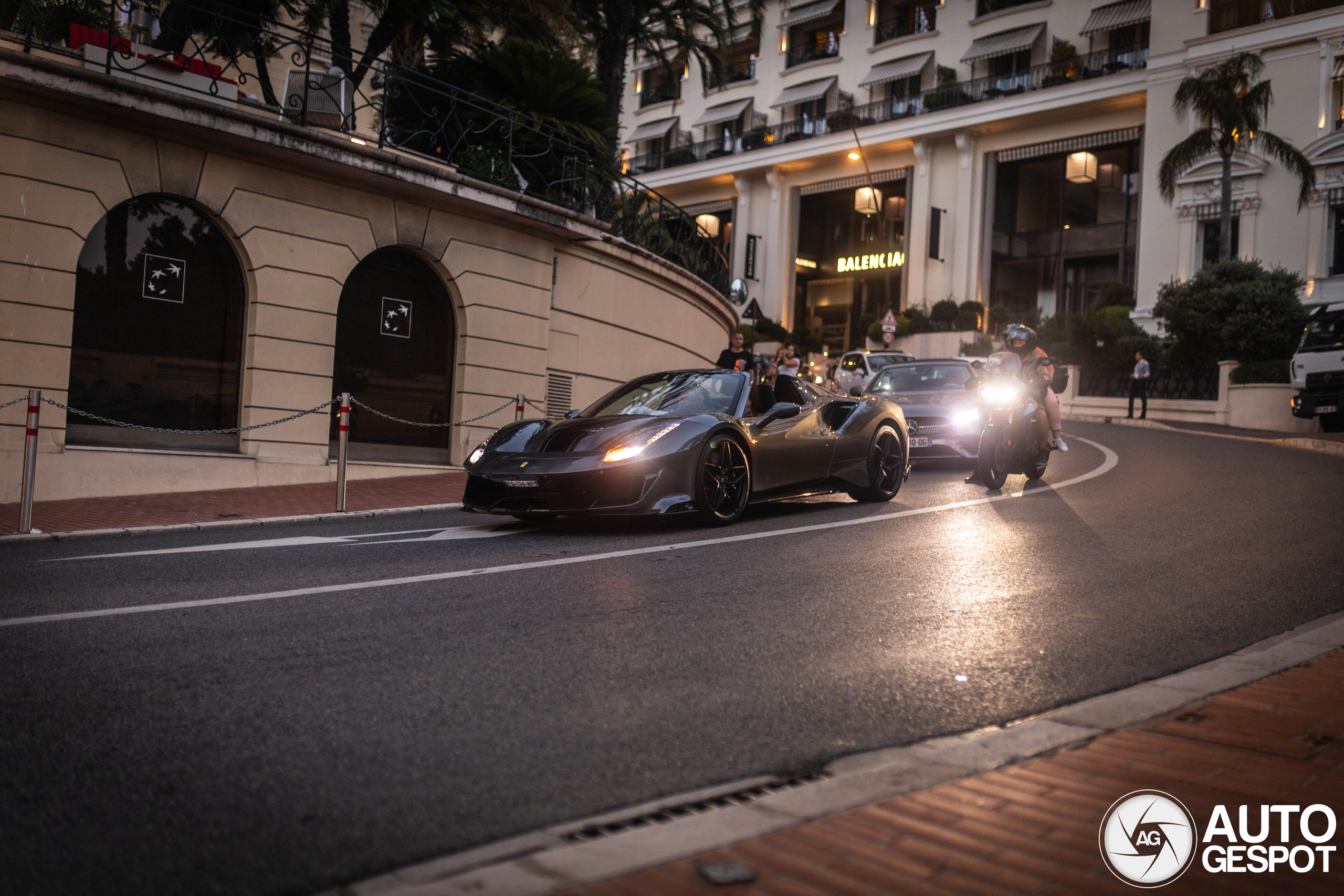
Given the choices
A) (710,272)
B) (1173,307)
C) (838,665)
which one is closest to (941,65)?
(1173,307)

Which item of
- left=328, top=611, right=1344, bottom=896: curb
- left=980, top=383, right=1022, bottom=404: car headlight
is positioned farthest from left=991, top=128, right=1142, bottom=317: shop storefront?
left=328, top=611, right=1344, bottom=896: curb

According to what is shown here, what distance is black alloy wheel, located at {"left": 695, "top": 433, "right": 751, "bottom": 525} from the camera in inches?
334

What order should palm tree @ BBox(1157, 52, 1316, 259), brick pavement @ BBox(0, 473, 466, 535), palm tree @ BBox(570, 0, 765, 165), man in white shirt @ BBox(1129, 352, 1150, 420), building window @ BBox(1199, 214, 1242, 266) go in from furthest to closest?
building window @ BBox(1199, 214, 1242, 266), palm tree @ BBox(1157, 52, 1316, 259), man in white shirt @ BBox(1129, 352, 1150, 420), palm tree @ BBox(570, 0, 765, 165), brick pavement @ BBox(0, 473, 466, 535)

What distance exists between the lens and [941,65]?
48.7m

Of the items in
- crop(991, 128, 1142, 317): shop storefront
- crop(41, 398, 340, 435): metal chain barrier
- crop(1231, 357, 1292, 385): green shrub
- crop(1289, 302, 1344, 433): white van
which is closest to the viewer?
crop(41, 398, 340, 435): metal chain barrier

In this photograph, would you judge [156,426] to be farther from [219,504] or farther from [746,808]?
[746,808]

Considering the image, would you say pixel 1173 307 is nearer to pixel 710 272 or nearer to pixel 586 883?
pixel 710 272

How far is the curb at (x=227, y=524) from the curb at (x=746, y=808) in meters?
7.38

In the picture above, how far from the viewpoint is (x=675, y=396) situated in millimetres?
9281

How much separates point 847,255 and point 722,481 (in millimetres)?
50700

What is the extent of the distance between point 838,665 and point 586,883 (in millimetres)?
2274

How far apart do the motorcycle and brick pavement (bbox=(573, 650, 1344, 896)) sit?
7.73 metres

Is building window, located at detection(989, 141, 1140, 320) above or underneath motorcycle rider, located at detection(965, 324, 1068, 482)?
above

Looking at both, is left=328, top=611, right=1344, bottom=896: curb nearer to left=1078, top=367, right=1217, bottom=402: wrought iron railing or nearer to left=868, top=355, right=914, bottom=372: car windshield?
left=868, top=355, right=914, bottom=372: car windshield
